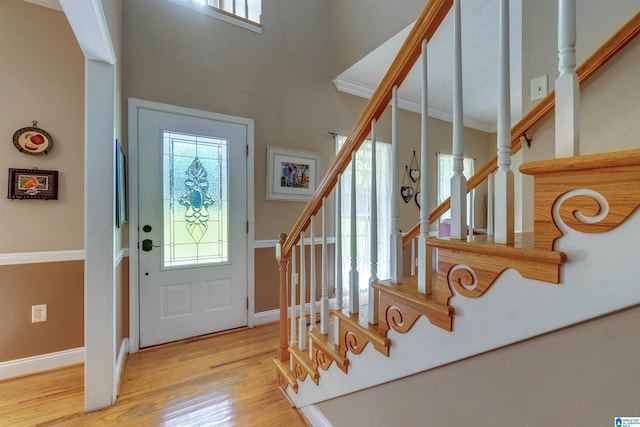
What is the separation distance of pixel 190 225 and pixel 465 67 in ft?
10.1

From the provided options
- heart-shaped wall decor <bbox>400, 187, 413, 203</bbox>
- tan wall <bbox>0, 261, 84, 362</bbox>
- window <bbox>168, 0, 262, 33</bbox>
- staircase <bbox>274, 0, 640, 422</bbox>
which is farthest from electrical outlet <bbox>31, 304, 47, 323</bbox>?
heart-shaped wall decor <bbox>400, 187, 413, 203</bbox>

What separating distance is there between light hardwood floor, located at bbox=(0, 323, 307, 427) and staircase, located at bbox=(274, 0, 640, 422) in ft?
2.63

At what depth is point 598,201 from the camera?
0.46m

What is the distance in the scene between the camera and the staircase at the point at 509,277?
448 millimetres

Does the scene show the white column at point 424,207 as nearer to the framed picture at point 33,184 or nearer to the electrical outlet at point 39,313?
the framed picture at point 33,184

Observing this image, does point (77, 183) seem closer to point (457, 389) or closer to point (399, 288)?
point (399, 288)

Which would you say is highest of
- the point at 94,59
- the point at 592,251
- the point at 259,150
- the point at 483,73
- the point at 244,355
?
the point at 483,73

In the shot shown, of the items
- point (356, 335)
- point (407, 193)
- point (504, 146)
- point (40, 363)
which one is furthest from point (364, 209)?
point (40, 363)

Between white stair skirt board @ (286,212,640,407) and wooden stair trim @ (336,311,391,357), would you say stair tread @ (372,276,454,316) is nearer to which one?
white stair skirt board @ (286,212,640,407)

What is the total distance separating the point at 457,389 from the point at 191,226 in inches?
92.9

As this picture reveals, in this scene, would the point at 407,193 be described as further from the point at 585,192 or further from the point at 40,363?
the point at 40,363

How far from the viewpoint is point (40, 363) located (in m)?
1.98

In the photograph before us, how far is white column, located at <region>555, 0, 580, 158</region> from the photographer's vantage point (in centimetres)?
49

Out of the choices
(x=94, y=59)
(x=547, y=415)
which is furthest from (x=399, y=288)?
(x=94, y=59)
